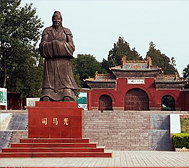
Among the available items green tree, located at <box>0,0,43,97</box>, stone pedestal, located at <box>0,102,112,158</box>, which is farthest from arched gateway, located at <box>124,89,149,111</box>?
stone pedestal, located at <box>0,102,112,158</box>

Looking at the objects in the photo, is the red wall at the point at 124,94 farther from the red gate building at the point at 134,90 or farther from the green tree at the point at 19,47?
the green tree at the point at 19,47

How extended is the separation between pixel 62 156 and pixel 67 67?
3.39m

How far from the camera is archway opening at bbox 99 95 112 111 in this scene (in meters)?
35.4

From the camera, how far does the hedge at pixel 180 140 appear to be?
16.3 m

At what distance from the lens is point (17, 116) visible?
21672 millimetres

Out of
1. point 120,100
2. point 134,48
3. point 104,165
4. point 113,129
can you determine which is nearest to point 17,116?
point 113,129

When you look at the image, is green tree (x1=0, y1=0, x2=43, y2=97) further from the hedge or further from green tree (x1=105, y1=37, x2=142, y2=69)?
green tree (x1=105, y1=37, x2=142, y2=69)

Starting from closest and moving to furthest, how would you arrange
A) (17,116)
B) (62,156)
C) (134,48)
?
(62,156)
(17,116)
(134,48)

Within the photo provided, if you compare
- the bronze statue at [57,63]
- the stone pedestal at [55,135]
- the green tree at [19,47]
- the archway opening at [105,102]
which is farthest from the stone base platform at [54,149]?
the archway opening at [105,102]

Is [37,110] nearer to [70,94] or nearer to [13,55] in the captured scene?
[70,94]

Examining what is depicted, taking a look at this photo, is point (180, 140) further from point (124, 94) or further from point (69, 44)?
point (124, 94)

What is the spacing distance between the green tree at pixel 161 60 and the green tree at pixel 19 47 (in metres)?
26.1

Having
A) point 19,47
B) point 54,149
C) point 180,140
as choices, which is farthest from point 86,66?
point 54,149

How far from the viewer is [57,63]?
45.4ft
